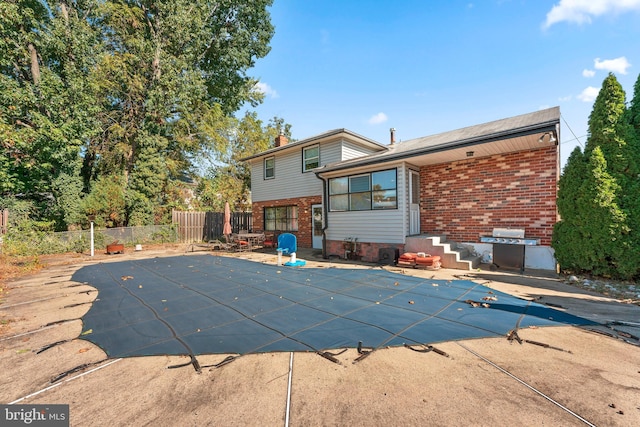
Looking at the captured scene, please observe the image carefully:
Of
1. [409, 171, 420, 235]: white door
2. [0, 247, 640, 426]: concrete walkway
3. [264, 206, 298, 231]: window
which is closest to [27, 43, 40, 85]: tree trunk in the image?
[264, 206, 298, 231]: window

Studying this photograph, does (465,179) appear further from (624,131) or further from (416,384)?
(416,384)

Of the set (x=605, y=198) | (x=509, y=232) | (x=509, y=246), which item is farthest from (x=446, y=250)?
(x=605, y=198)

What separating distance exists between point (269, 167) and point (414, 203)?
9281mm

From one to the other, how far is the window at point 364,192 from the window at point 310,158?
256 cm

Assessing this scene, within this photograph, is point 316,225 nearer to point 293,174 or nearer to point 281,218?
point 281,218

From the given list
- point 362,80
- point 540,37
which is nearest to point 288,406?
point 540,37

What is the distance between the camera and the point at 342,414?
6.97ft

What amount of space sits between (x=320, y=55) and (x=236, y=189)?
14.2 meters

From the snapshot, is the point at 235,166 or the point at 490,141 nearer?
the point at 490,141

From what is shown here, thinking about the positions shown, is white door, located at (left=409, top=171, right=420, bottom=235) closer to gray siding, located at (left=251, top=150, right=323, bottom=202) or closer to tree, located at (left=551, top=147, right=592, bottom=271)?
tree, located at (left=551, top=147, right=592, bottom=271)

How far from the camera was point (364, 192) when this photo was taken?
977 cm

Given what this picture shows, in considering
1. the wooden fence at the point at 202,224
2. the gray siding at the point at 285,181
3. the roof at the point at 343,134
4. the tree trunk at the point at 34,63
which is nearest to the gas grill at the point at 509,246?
the roof at the point at 343,134

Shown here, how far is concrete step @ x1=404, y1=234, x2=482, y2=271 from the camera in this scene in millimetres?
7781

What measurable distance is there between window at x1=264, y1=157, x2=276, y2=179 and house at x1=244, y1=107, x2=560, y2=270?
13.0ft
